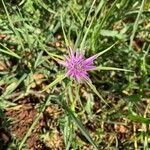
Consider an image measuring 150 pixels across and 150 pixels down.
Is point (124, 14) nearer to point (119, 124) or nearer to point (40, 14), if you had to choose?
point (40, 14)

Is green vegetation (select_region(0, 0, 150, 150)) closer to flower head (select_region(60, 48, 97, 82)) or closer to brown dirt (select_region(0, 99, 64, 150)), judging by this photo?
brown dirt (select_region(0, 99, 64, 150))

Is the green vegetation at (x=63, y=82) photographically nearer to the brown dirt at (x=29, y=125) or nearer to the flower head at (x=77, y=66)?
the brown dirt at (x=29, y=125)

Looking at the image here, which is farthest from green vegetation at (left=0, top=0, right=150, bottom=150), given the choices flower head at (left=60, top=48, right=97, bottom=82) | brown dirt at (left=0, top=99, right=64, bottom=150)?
flower head at (left=60, top=48, right=97, bottom=82)

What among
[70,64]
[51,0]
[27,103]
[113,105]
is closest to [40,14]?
[51,0]

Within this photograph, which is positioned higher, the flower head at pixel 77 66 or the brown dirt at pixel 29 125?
the flower head at pixel 77 66

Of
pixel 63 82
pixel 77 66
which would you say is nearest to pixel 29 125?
pixel 63 82

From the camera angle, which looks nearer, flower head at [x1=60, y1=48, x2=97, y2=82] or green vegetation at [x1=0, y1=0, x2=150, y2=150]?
flower head at [x1=60, y1=48, x2=97, y2=82]

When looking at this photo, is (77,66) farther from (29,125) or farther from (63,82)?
(29,125)

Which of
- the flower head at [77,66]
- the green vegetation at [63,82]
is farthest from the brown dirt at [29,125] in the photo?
the flower head at [77,66]

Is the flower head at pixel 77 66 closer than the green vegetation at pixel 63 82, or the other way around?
the flower head at pixel 77 66
